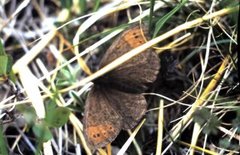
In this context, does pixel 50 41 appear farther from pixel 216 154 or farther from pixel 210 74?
pixel 216 154

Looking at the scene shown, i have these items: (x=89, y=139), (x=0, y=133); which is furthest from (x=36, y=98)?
(x=89, y=139)

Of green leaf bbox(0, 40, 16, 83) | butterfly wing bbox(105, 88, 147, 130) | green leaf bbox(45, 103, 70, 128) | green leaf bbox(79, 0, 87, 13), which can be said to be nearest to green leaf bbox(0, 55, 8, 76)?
green leaf bbox(0, 40, 16, 83)

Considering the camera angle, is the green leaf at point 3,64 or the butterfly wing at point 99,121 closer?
the butterfly wing at point 99,121

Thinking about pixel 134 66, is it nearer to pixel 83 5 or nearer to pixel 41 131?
pixel 41 131

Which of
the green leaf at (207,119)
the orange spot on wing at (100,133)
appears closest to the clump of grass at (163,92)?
the green leaf at (207,119)

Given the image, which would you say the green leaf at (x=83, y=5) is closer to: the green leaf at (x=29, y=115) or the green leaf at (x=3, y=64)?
the green leaf at (x=3, y=64)

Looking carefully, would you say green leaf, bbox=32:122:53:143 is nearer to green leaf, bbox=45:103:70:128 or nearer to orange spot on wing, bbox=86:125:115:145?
green leaf, bbox=45:103:70:128

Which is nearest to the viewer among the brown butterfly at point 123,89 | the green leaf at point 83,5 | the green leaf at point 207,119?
the green leaf at point 207,119
